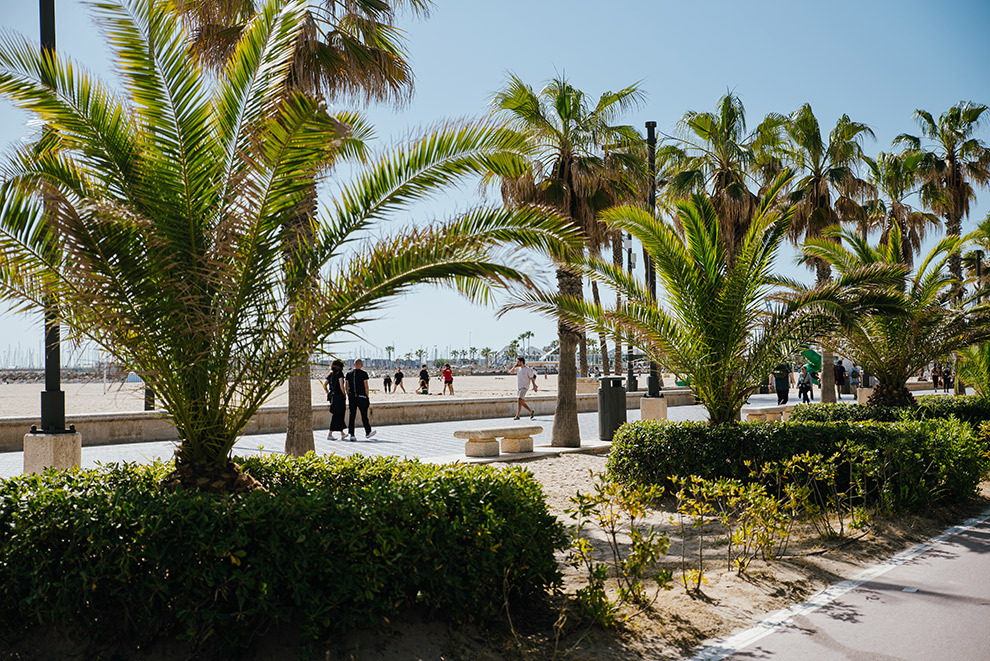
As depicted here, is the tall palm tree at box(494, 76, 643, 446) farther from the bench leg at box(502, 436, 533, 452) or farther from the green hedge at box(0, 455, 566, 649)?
the green hedge at box(0, 455, 566, 649)

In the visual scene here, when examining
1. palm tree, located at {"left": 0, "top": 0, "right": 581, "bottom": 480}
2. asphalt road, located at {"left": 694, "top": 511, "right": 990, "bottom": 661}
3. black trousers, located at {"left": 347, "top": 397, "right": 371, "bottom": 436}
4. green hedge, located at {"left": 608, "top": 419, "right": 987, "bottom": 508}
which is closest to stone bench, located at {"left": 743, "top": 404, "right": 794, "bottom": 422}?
black trousers, located at {"left": 347, "top": 397, "right": 371, "bottom": 436}

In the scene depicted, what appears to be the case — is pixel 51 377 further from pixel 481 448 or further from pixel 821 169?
pixel 821 169

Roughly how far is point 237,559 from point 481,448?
32.1 feet

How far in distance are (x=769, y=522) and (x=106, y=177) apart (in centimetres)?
552

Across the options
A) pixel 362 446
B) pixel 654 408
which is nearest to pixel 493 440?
pixel 362 446

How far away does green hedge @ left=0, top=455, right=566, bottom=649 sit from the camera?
12.7 feet

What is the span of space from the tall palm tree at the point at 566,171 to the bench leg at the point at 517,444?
0.94 m

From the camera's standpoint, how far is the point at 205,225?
5301 millimetres

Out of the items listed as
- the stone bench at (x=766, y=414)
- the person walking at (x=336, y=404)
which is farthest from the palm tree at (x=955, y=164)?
the person walking at (x=336, y=404)

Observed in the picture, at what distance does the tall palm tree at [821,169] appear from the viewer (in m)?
22.1

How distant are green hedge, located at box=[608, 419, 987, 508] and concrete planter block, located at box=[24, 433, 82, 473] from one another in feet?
19.9

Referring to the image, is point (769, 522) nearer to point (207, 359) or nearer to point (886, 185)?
point (207, 359)

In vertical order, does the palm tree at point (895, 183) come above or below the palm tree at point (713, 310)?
above

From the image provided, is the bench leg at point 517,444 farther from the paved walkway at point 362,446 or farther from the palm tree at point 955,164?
the palm tree at point 955,164
